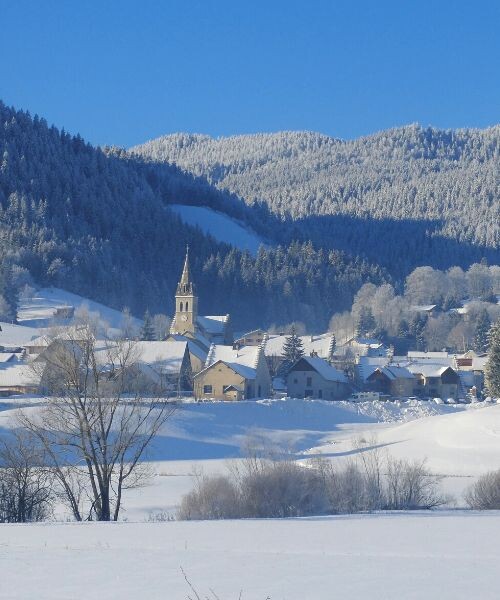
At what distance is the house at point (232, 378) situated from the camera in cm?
7800

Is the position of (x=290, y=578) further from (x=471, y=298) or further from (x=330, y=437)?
(x=471, y=298)

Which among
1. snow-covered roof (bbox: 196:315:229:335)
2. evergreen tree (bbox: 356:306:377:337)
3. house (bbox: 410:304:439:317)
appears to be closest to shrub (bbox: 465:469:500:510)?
snow-covered roof (bbox: 196:315:229:335)

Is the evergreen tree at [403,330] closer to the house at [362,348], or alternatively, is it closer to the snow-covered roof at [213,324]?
the house at [362,348]

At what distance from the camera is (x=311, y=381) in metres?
87.1

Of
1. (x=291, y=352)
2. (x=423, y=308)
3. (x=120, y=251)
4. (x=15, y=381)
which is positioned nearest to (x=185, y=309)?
(x=291, y=352)

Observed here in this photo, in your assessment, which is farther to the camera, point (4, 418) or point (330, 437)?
point (330, 437)

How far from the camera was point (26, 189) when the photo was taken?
161 metres

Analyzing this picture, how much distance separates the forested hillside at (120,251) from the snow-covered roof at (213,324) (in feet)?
74.3

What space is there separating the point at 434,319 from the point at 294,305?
2050cm

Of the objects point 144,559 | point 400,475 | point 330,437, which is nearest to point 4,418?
point 330,437

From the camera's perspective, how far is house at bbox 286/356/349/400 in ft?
285

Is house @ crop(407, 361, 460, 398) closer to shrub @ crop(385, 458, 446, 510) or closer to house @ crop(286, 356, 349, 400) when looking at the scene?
house @ crop(286, 356, 349, 400)

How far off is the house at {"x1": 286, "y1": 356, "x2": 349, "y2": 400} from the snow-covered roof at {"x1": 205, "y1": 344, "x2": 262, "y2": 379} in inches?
201

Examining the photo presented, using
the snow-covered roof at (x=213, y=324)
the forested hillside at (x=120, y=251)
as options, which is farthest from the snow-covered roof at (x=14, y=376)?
the forested hillside at (x=120, y=251)
